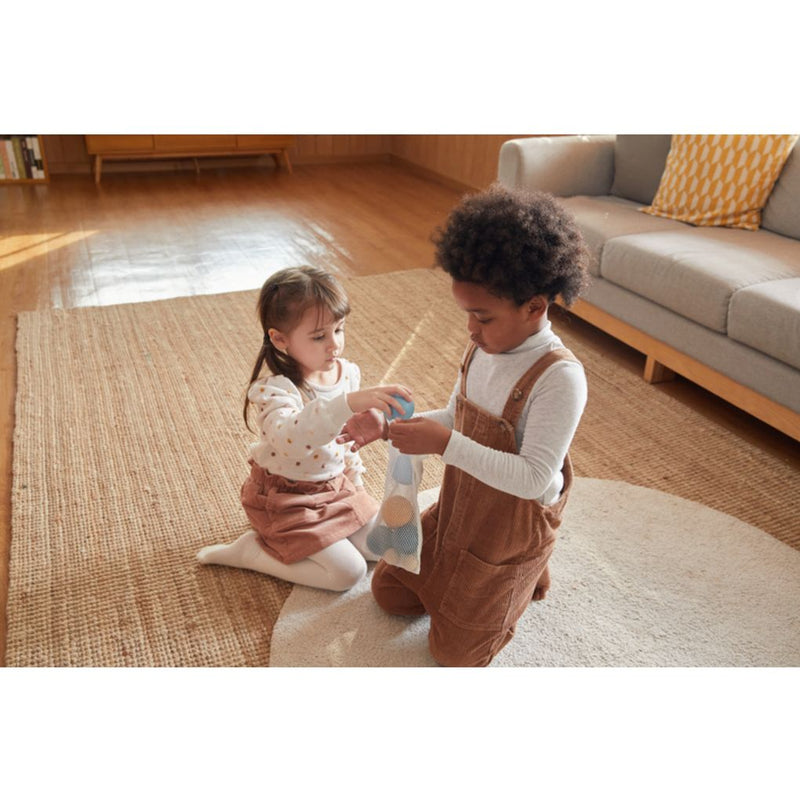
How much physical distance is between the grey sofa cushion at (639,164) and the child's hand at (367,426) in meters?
2.02

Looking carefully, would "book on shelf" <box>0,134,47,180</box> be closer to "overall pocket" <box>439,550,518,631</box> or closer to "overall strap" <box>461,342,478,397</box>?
"overall strap" <box>461,342,478,397</box>

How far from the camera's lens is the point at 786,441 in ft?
7.07

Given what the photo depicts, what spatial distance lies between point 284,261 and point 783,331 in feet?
7.80

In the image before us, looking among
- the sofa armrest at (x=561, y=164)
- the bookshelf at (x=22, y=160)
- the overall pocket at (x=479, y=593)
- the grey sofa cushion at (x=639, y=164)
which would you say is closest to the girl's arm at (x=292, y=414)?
the overall pocket at (x=479, y=593)

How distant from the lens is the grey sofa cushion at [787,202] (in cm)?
240

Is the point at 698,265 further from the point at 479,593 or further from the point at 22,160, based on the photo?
the point at 22,160

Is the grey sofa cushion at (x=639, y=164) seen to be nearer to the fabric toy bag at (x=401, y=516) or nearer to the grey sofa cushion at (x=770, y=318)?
the grey sofa cushion at (x=770, y=318)

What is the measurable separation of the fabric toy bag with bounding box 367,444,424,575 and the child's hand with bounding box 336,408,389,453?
0.05m

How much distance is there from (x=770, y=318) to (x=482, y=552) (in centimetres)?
116

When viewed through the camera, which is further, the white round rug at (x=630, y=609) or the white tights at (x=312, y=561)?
the white tights at (x=312, y=561)

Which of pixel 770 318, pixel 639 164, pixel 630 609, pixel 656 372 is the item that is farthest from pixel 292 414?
pixel 639 164

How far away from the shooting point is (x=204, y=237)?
3986 mm

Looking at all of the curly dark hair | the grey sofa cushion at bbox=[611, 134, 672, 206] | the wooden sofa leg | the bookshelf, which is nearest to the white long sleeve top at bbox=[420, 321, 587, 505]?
the curly dark hair

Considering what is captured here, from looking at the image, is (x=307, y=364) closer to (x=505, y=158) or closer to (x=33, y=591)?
(x=33, y=591)
